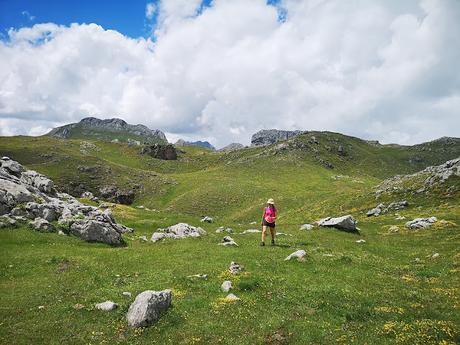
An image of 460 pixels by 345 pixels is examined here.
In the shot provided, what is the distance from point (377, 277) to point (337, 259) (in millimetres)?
4335

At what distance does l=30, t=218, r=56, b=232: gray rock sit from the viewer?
38.2 metres

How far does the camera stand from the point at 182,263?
30266 millimetres

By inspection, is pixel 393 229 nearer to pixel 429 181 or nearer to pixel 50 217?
pixel 429 181

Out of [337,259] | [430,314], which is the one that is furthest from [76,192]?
[430,314]

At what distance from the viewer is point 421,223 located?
4831 centimetres

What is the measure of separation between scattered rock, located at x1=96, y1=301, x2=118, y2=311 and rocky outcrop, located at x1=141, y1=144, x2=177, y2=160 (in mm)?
177626

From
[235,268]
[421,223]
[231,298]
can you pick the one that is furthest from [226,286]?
[421,223]

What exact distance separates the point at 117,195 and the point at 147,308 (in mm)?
105517

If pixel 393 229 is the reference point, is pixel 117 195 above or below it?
above

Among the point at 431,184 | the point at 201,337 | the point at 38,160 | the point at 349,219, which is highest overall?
the point at 38,160

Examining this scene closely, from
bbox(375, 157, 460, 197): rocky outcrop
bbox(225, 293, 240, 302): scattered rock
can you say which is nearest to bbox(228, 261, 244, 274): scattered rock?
bbox(225, 293, 240, 302): scattered rock

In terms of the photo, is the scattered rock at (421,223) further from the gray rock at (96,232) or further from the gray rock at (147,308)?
the gray rock at (147,308)

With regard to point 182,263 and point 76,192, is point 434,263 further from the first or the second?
point 76,192

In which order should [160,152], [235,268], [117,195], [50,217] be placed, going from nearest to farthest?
[235,268], [50,217], [117,195], [160,152]
